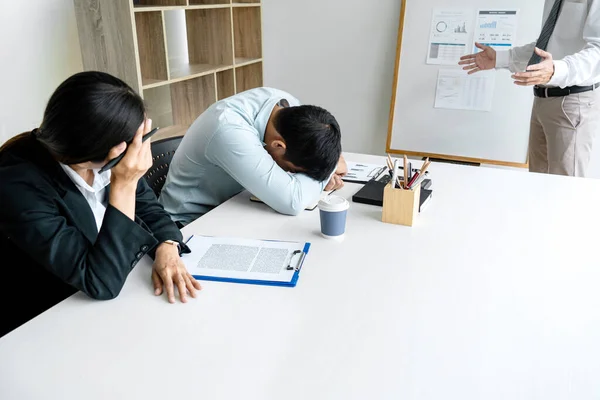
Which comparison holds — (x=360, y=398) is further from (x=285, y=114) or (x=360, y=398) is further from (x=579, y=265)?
(x=285, y=114)

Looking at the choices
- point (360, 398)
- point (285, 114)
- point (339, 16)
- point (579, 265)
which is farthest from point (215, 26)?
point (360, 398)

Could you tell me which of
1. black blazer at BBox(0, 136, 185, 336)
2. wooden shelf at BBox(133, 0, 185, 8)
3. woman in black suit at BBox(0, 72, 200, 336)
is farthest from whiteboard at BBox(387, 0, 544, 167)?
black blazer at BBox(0, 136, 185, 336)

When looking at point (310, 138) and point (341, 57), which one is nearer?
point (310, 138)

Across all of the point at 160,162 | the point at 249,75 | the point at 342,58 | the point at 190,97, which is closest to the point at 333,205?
the point at 160,162

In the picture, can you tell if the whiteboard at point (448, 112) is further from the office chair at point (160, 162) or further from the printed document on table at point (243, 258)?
the printed document on table at point (243, 258)

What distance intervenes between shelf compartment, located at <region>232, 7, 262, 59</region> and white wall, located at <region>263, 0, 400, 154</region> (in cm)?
14

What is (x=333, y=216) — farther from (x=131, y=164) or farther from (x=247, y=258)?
(x=131, y=164)

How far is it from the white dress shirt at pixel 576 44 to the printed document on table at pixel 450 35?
64 centimetres

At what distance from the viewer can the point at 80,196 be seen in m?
1.13

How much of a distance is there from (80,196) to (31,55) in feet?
5.56

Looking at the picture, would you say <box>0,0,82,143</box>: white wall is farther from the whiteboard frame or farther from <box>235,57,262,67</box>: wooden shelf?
the whiteboard frame

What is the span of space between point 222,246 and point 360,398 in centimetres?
62

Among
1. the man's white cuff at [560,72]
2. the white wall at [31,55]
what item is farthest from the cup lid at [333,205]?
the white wall at [31,55]

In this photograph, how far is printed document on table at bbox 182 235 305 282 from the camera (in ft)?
3.77
